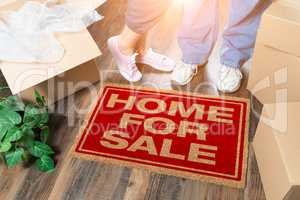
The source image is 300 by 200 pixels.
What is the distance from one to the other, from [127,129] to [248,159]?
0.45m

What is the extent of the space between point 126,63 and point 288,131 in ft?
2.42

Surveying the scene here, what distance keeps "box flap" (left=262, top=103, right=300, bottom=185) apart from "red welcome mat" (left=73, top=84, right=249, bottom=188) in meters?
0.22

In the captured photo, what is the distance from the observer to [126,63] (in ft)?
4.54

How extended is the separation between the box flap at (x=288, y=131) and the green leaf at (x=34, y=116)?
741 millimetres

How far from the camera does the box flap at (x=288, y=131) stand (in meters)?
0.82

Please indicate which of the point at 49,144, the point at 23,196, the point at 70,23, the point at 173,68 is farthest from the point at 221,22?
the point at 23,196

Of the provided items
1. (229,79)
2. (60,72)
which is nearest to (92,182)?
(60,72)

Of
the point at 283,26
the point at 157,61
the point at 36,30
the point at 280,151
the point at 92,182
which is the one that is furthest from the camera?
the point at 157,61

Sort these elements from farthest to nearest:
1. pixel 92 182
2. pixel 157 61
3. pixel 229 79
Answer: pixel 157 61 < pixel 229 79 < pixel 92 182

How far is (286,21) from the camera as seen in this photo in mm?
→ 956

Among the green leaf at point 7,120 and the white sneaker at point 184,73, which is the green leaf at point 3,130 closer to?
the green leaf at point 7,120

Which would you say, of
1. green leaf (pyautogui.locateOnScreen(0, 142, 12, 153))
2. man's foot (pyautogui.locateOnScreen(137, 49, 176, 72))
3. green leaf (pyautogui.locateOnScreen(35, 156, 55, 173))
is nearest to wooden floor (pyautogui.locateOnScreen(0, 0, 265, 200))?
green leaf (pyautogui.locateOnScreen(35, 156, 55, 173))

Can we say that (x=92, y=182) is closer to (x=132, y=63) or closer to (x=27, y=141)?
(x=27, y=141)

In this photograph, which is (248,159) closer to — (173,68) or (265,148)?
(265,148)
